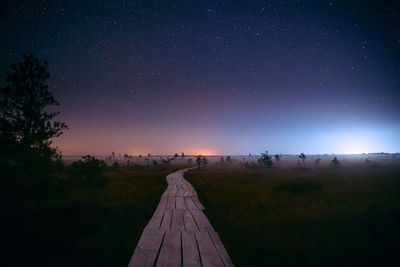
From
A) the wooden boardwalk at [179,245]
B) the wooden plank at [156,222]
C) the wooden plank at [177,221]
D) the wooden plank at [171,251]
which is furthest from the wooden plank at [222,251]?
the wooden plank at [156,222]

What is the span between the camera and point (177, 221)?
313 inches

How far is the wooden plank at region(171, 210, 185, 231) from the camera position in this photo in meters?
7.06

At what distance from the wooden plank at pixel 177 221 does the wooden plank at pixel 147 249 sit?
26.7 inches

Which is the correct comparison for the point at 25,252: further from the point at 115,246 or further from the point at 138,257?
the point at 138,257

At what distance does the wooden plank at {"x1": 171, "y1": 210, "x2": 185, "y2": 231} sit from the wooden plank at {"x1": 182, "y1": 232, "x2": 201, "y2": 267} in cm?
63

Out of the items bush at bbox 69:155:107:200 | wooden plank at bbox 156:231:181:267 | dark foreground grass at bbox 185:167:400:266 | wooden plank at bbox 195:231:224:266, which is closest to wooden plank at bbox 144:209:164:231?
wooden plank at bbox 156:231:181:267

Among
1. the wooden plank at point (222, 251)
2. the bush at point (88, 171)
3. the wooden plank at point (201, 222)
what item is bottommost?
the wooden plank at point (201, 222)

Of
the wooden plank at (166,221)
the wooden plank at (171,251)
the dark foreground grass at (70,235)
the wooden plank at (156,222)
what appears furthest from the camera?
the wooden plank at (166,221)

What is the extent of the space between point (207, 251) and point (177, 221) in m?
2.97

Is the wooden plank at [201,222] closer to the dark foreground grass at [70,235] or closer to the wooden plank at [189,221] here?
the wooden plank at [189,221]

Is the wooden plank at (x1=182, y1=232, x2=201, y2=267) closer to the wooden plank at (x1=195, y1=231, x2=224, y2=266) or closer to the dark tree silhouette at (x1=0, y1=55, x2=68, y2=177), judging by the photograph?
the wooden plank at (x1=195, y1=231, x2=224, y2=266)

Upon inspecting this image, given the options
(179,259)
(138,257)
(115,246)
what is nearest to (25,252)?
(115,246)

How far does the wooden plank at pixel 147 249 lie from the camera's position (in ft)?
15.3

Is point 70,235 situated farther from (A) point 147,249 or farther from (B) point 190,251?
(B) point 190,251
